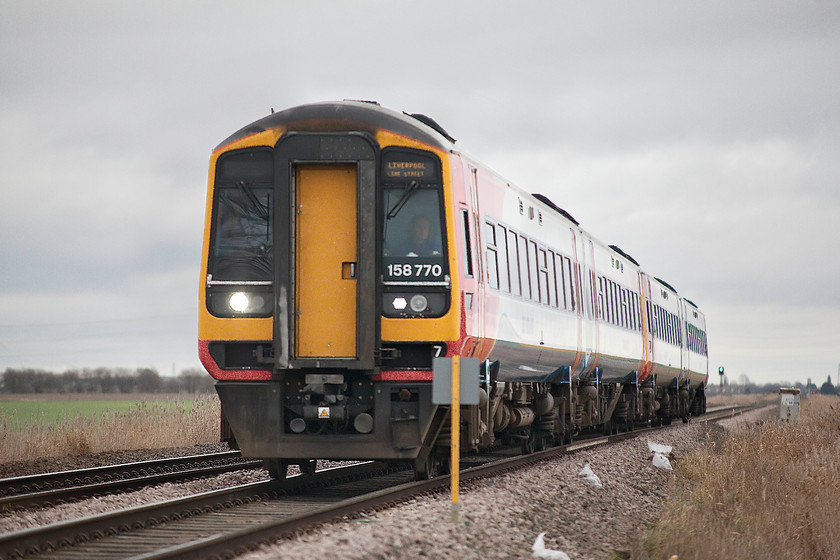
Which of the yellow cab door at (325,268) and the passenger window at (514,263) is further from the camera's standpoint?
the passenger window at (514,263)

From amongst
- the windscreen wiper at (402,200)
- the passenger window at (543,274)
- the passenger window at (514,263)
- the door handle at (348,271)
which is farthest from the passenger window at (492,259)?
the passenger window at (543,274)

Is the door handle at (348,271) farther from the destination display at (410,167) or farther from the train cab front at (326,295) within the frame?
the destination display at (410,167)

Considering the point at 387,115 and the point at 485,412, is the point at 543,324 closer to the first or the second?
the point at 485,412

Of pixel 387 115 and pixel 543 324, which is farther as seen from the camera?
pixel 543 324

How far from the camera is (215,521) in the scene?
28.8 ft

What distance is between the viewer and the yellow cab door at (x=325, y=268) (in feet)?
32.8

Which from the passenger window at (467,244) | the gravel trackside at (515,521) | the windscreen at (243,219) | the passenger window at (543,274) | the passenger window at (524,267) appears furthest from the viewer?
the passenger window at (543,274)

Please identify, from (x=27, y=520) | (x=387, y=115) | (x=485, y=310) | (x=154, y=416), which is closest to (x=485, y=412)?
(x=485, y=310)

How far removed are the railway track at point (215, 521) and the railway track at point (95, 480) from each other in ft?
4.67

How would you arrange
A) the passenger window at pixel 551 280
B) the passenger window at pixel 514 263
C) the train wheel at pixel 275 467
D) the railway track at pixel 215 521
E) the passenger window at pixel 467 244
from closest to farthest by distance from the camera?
the railway track at pixel 215 521 < the passenger window at pixel 467 244 < the train wheel at pixel 275 467 < the passenger window at pixel 514 263 < the passenger window at pixel 551 280

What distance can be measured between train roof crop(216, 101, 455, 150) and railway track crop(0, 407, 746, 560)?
336 centimetres

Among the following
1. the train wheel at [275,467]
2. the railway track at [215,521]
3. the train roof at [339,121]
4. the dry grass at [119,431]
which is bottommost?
the railway track at [215,521]

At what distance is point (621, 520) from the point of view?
1112 centimetres

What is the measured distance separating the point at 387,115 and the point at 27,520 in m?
4.81
